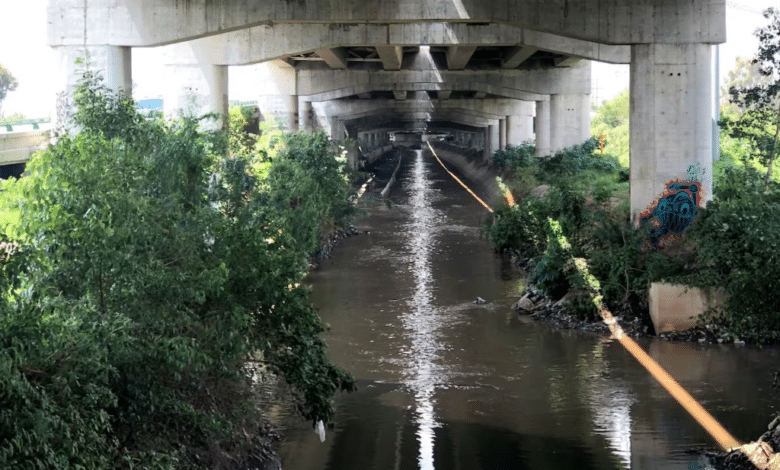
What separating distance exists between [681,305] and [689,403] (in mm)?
5353

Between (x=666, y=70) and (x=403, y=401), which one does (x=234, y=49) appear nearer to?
(x=666, y=70)

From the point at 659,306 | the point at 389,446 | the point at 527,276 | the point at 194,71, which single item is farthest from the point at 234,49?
the point at 389,446

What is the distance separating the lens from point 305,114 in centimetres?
5747

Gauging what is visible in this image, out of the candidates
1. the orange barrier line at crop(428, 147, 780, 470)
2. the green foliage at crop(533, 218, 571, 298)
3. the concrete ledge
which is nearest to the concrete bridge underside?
the green foliage at crop(533, 218, 571, 298)

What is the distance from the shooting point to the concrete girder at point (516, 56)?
39750 mm

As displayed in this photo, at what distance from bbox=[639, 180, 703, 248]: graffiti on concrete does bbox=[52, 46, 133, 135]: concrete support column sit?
11466 mm

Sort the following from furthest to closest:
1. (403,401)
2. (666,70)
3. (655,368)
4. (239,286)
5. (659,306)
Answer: (666,70) < (659,306) < (655,368) < (403,401) < (239,286)

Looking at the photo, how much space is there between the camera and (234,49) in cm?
3412

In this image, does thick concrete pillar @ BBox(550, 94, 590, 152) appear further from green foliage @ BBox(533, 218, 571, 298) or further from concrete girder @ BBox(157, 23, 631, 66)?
green foliage @ BBox(533, 218, 571, 298)

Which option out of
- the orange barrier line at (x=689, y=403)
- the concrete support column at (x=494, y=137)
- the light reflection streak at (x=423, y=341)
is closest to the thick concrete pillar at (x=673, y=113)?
the orange barrier line at (x=689, y=403)

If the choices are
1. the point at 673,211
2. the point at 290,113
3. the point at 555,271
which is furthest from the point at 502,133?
the point at 555,271

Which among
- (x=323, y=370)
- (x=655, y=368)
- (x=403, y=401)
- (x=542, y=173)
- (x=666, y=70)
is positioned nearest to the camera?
(x=323, y=370)

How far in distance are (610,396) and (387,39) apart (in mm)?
18304

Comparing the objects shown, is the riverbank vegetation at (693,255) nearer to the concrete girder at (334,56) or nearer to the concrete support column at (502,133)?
the concrete girder at (334,56)
